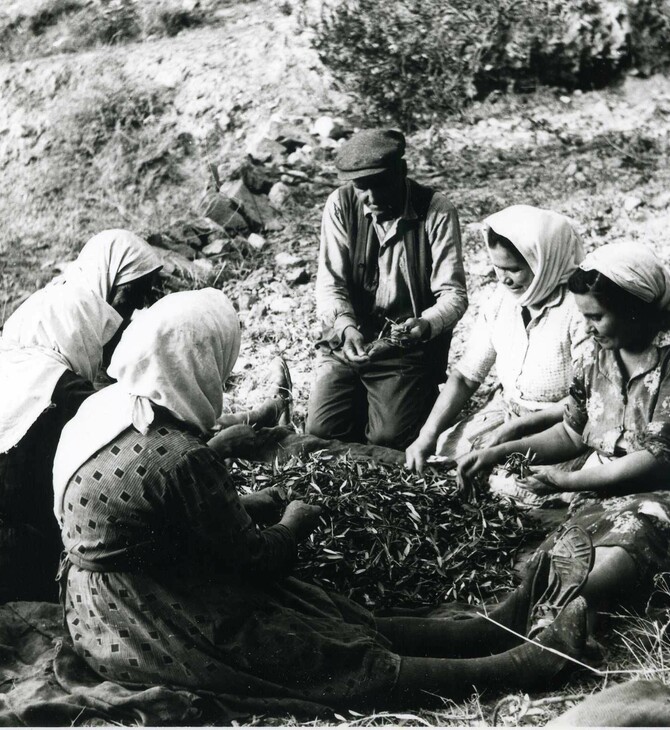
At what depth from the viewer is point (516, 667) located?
271cm

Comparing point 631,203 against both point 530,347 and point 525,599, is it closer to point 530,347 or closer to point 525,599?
point 530,347

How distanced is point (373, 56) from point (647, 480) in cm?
320

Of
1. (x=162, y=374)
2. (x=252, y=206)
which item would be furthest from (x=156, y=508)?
(x=252, y=206)

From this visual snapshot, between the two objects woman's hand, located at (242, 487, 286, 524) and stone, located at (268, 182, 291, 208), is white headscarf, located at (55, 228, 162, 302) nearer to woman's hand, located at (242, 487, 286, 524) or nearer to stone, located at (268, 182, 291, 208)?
woman's hand, located at (242, 487, 286, 524)

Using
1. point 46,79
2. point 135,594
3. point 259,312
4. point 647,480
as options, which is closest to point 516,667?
point 647,480

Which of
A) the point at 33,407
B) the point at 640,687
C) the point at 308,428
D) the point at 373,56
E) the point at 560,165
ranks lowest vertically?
the point at 308,428

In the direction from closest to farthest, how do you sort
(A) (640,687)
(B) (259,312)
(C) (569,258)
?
(A) (640,687) < (C) (569,258) < (B) (259,312)

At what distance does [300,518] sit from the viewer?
3.00m

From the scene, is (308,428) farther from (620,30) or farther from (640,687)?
(620,30)

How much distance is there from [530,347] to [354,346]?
976 millimetres

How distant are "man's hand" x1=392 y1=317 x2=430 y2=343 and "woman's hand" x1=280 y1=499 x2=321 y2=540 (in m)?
1.55

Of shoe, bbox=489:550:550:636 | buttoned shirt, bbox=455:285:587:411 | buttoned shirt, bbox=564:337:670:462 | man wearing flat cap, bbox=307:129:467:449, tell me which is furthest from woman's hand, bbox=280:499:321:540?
man wearing flat cap, bbox=307:129:467:449

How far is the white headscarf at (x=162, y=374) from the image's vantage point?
101 inches

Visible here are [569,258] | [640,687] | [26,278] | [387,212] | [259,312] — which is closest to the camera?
[640,687]
